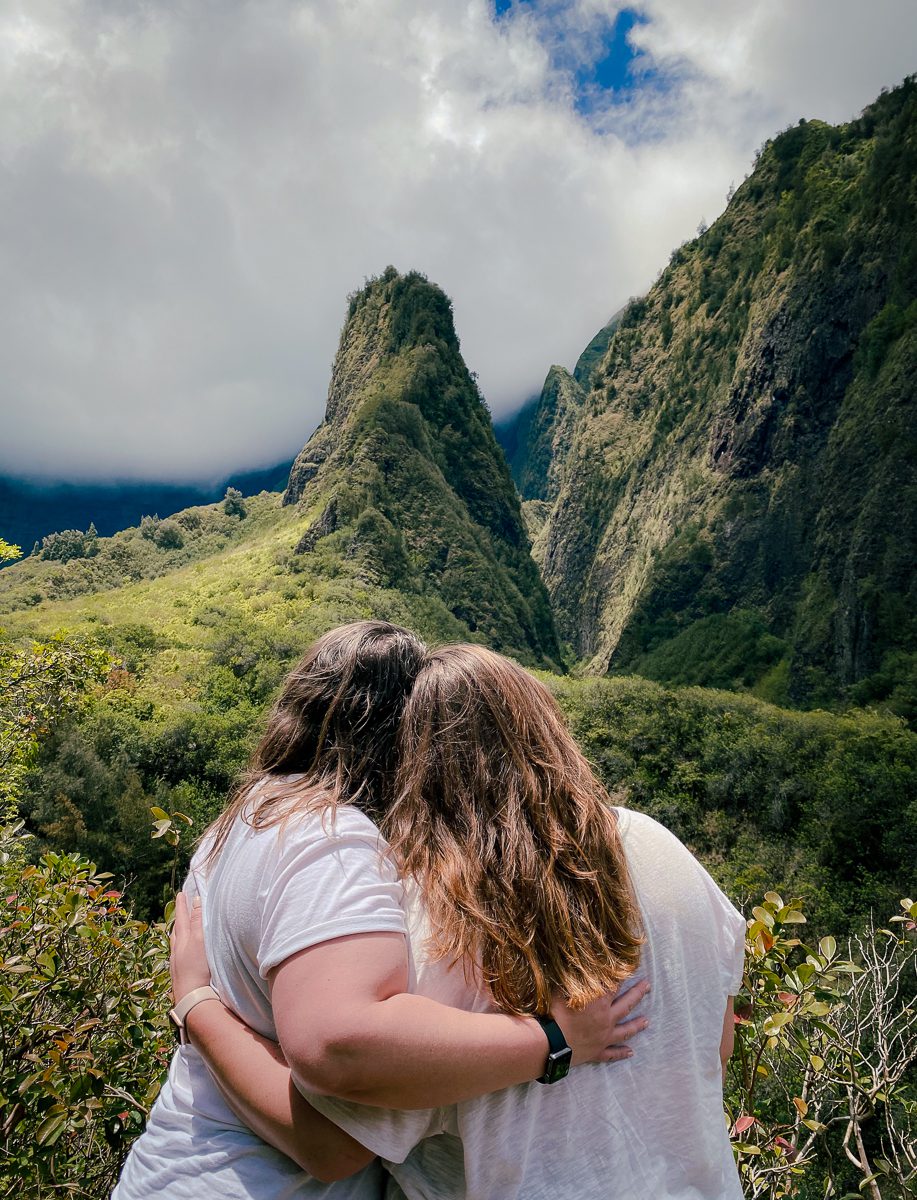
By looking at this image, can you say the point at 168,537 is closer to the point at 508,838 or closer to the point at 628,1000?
the point at 508,838

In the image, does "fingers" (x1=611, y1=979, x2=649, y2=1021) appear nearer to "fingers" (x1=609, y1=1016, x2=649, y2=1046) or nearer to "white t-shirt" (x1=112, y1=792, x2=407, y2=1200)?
"fingers" (x1=609, y1=1016, x2=649, y2=1046)

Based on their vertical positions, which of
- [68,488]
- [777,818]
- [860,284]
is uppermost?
[68,488]

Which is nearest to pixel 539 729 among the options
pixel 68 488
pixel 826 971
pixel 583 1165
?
pixel 583 1165

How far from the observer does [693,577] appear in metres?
43.3

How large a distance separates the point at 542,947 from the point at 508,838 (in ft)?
0.59

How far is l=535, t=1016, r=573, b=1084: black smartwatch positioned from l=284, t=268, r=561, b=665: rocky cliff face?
130ft

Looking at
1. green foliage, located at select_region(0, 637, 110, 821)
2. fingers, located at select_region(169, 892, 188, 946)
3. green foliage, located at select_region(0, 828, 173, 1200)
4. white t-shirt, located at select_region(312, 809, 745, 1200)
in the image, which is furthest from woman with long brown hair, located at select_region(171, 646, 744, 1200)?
green foliage, located at select_region(0, 637, 110, 821)

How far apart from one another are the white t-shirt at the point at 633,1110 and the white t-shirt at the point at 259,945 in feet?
0.43

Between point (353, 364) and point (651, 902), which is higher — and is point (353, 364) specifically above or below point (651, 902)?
above

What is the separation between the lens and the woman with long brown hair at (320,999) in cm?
101

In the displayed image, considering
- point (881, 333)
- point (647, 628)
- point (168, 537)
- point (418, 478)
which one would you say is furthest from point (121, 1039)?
point (168, 537)

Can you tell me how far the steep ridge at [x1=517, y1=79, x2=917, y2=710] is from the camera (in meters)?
30.7

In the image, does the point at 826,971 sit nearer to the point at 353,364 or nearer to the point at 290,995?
the point at 290,995

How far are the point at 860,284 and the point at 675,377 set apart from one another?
18343mm
